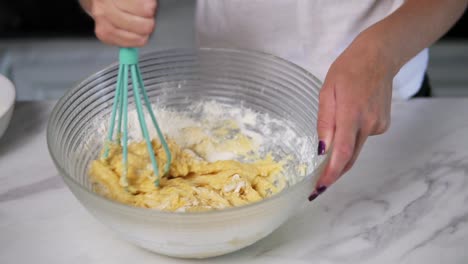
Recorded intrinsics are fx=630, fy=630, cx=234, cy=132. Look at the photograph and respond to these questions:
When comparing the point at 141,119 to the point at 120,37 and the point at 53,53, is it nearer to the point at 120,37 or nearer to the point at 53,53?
the point at 120,37

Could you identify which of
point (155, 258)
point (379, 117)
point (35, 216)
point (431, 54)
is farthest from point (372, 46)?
point (431, 54)

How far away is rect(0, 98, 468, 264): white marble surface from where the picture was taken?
76 cm

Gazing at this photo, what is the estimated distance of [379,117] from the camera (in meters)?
0.75

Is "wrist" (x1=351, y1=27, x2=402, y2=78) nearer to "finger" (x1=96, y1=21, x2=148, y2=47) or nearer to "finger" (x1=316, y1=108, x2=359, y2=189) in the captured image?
"finger" (x1=316, y1=108, x2=359, y2=189)

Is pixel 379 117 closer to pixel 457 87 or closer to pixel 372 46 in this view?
pixel 372 46

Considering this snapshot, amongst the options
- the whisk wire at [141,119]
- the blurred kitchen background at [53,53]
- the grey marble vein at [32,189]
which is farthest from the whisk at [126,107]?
the blurred kitchen background at [53,53]

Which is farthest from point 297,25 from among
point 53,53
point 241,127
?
point 53,53

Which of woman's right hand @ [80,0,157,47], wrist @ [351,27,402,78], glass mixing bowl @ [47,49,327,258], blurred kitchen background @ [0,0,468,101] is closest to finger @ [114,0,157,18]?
woman's right hand @ [80,0,157,47]

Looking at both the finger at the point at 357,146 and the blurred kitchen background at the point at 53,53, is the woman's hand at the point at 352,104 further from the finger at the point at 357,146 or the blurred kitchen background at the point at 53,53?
the blurred kitchen background at the point at 53,53

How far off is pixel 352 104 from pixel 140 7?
0.27 metres

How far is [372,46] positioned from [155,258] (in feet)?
1.25

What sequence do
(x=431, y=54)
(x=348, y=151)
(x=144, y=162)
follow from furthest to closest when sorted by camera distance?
(x=431, y=54), (x=144, y=162), (x=348, y=151)

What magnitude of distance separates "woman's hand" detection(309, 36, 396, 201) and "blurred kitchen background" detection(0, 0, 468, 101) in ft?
3.72

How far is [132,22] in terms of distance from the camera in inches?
27.6
